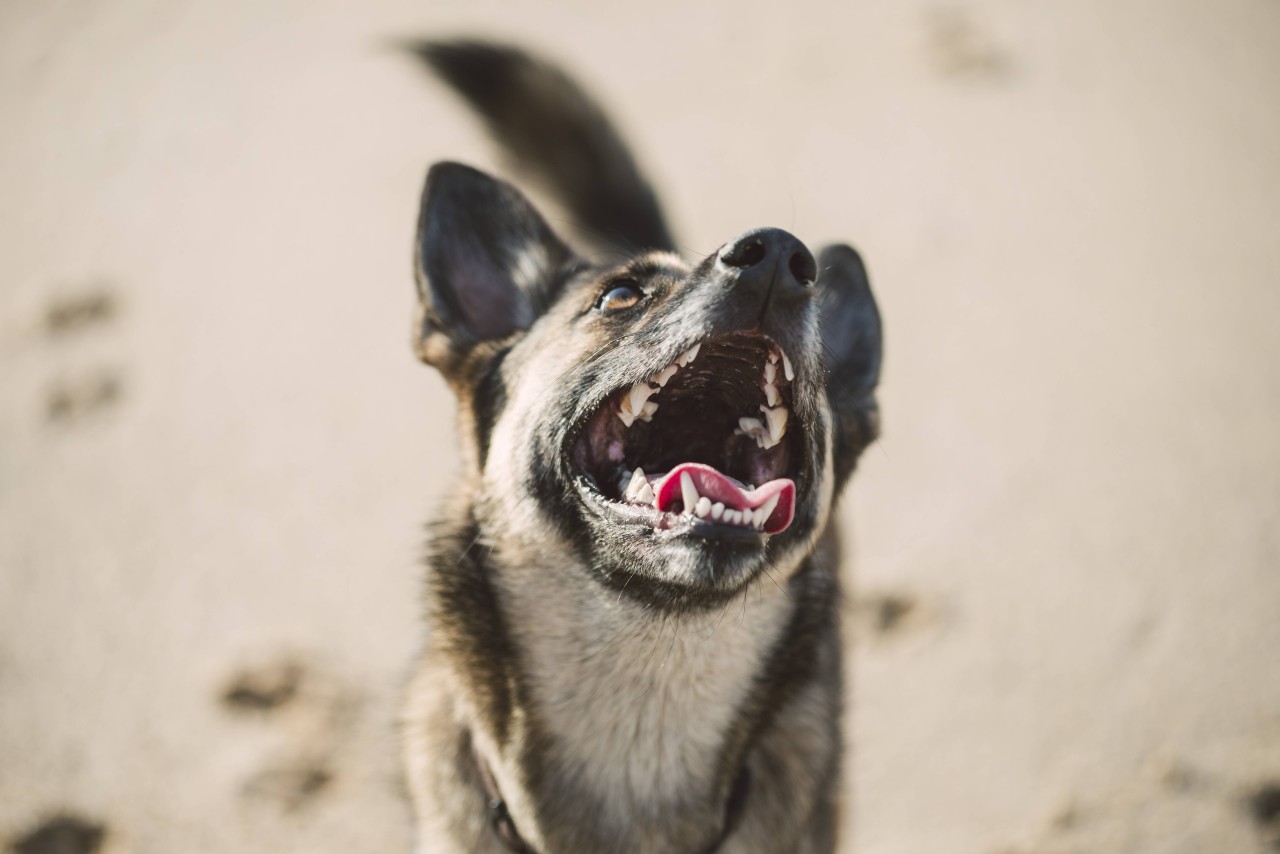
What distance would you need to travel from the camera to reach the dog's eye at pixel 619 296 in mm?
2434

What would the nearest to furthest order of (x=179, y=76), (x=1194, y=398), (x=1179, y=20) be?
1. (x=1194, y=398)
2. (x=179, y=76)
3. (x=1179, y=20)

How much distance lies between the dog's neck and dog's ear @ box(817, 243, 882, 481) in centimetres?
52

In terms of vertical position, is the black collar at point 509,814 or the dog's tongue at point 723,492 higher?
the dog's tongue at point 723,492

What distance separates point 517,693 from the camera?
236 centimetres

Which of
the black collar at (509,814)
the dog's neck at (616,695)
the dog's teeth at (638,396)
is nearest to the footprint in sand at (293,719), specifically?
the black collar at (509,814)

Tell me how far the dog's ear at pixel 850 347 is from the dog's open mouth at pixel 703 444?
0.30 m

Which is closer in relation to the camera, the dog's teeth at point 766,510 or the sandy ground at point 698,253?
the dog's teeth at point 766,510

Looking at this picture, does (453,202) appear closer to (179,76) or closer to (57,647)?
(57,647)

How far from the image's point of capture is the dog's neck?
7.69 ft

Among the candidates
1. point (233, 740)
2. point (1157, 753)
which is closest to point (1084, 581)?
point (1157, 753)

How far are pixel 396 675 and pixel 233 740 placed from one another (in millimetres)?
616

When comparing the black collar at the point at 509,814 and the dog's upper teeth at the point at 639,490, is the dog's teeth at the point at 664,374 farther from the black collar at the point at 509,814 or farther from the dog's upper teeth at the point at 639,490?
the black collar at the point at 509,814

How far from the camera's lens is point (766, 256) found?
2016 mm

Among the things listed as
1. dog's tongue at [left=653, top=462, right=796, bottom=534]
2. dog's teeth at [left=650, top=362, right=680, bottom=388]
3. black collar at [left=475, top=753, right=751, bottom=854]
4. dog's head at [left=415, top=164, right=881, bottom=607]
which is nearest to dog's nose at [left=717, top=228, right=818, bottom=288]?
dog's head at [left=415, top=164, right=881, bottom=607]
